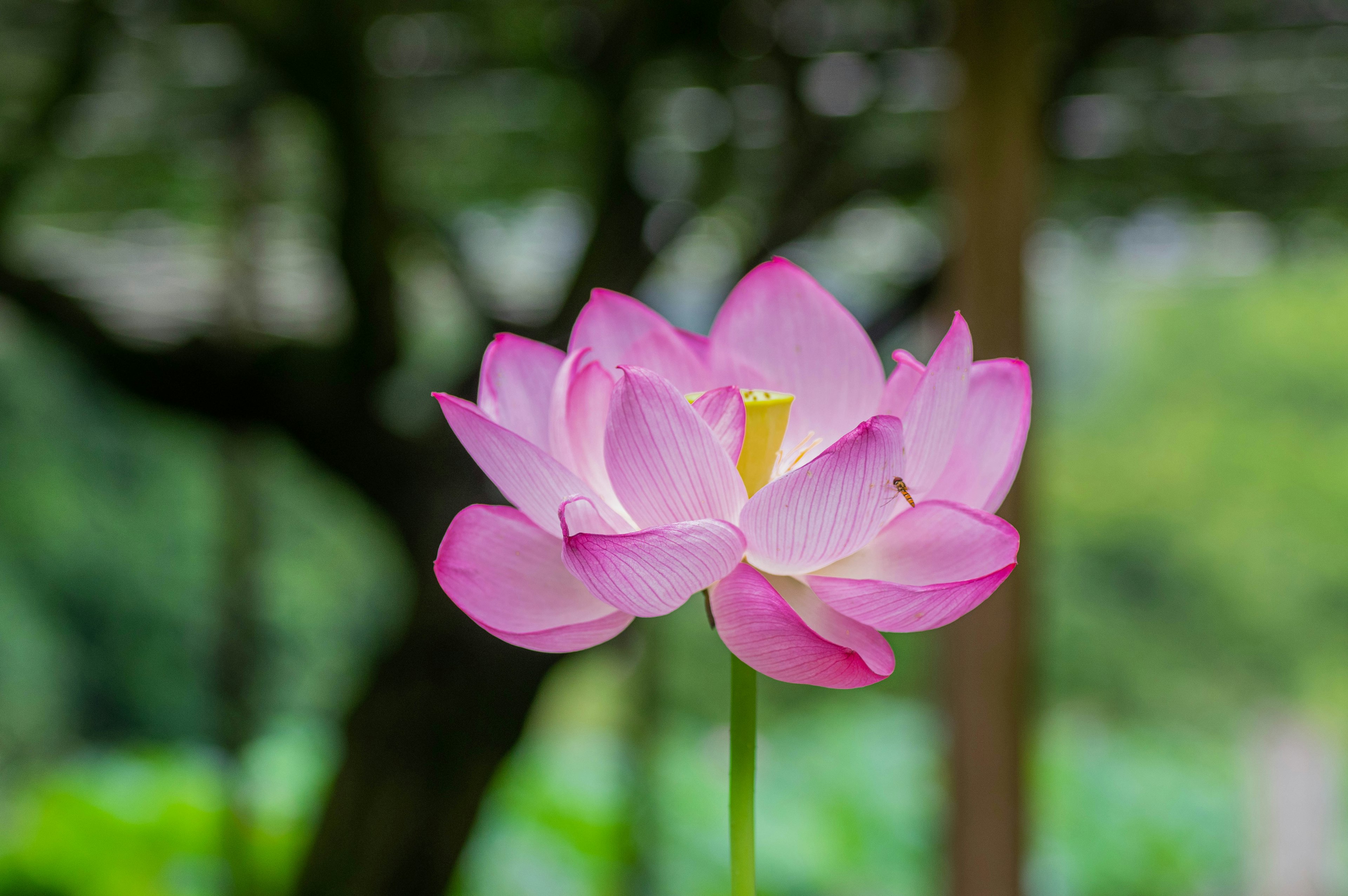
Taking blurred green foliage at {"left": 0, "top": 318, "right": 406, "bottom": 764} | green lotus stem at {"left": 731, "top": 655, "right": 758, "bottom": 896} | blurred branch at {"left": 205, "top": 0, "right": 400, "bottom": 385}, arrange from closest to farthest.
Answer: green lotus stem at {"left": 731, "top": 655, "right": 758, "bottom": 896}, blurred branch at {"left": 205, "top": 0, "right": 400, "bottom": 385}, blurred green foliage at {"left": 0, "top": 318, "right": 406, "bottom": 764}

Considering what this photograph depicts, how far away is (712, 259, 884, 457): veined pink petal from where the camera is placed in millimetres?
235

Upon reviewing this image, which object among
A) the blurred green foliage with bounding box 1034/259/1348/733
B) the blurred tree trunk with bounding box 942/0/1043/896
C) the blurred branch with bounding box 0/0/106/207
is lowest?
the blurred green foliage with bounding box 1034/259/1348/733

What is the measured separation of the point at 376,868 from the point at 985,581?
40.2 inches

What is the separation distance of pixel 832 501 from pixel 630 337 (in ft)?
0.26

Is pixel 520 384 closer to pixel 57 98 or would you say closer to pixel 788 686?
pixel 57 98

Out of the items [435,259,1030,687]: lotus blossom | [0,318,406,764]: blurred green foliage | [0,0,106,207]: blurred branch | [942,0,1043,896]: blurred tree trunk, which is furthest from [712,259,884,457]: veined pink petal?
[0,318,406,764]: blurred green foliage

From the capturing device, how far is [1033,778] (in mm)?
908

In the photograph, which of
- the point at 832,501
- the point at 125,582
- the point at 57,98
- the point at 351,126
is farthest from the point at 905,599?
the point at 125,582

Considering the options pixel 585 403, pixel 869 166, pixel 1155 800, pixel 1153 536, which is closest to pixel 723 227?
pixel 869 166

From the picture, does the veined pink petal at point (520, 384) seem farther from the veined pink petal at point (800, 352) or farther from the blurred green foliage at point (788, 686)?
the blurred green foliage at point (788, 686)

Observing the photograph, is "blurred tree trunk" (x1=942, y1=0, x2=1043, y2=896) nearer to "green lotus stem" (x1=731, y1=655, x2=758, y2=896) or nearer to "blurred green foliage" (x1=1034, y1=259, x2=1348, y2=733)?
"green lotus stem" (x1=731, y1=655, x2=758, y2=896)

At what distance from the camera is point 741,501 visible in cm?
19

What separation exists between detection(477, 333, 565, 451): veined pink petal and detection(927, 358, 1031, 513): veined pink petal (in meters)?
0.08

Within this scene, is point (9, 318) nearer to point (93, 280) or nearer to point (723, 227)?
point (93, 280)
